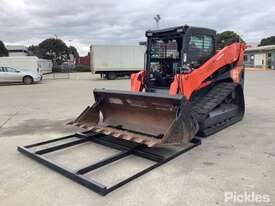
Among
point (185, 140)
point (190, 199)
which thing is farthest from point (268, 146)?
point (190, 199)

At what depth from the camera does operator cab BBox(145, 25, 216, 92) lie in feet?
21.1

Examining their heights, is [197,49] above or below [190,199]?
above

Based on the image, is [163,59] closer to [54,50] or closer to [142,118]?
[142,118]

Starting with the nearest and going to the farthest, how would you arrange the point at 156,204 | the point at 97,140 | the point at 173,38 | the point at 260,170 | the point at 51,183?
the point at 156,204
the point at 51,183
the point at 260,170
the point at 97,140
the point at 173,38

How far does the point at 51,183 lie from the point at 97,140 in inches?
76.6

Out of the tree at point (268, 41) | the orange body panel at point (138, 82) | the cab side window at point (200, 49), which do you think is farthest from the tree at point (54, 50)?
the cab side window at point (200, 49)

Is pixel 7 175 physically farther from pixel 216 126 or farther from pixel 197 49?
pixel 197 49

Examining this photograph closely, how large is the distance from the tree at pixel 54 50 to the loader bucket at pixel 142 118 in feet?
181

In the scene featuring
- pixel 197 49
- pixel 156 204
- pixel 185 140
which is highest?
pixel 197 49

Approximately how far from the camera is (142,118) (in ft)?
18.8

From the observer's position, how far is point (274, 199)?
3.39 metres

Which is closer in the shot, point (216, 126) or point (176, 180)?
point (176, 180)

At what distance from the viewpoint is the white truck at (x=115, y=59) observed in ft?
81.3

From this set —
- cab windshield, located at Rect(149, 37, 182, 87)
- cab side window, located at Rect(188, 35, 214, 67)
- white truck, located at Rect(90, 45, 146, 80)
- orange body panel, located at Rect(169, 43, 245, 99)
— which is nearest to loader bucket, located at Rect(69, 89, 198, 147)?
orange body panel, located at Rect(169, 43, 245, 99)
